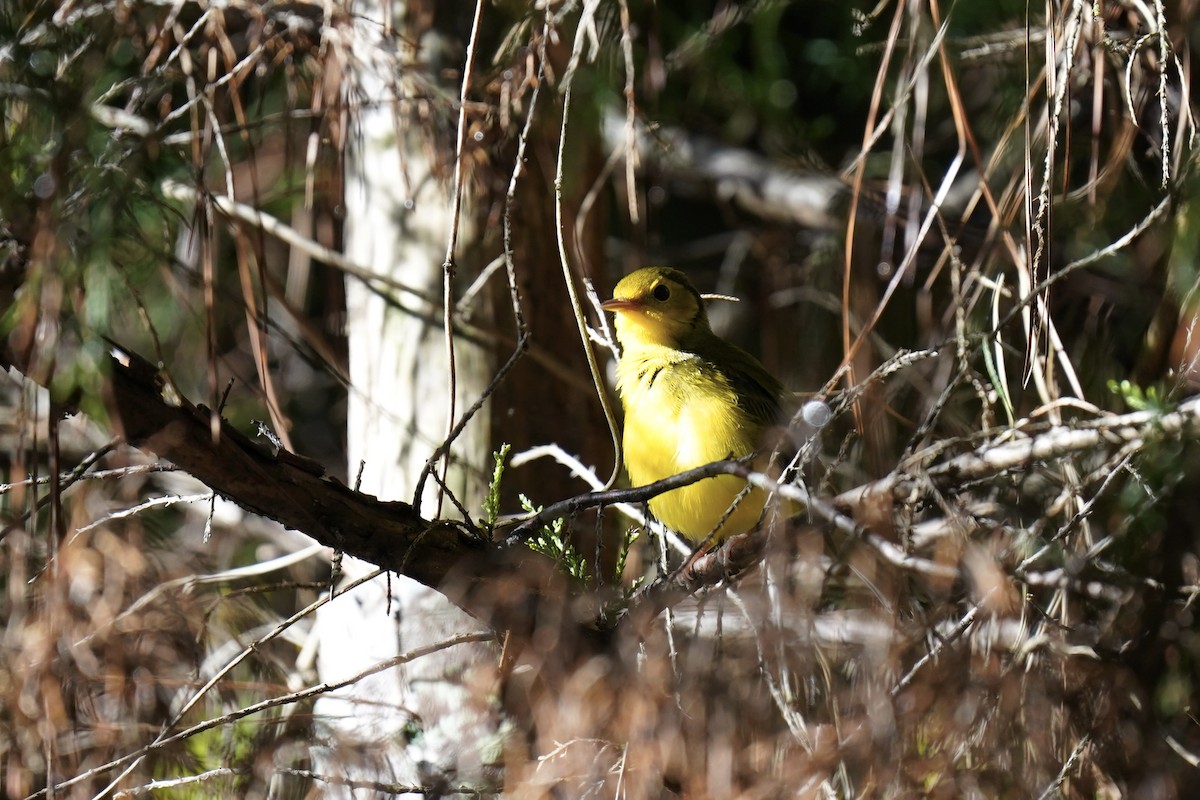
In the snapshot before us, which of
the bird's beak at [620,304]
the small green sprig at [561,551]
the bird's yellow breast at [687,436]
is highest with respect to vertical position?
the bird's beak at [620,304]

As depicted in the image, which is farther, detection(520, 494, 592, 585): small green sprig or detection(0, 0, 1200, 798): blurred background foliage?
detection(520, 494, 592, 585): small green sprig

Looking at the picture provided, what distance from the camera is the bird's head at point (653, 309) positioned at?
3.98 meters

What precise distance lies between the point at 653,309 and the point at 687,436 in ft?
1.80

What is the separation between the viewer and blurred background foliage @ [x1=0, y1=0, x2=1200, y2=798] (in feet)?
5.99

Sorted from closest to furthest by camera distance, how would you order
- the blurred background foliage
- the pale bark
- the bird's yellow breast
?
the blurred background foliage < the pale bark < the bird's yellow breast

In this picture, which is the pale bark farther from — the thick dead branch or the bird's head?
the thick dead branch

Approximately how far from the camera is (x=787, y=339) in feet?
18.7

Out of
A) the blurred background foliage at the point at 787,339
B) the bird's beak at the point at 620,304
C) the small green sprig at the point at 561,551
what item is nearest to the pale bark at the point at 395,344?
the blurred background foliage at the point at 787,339

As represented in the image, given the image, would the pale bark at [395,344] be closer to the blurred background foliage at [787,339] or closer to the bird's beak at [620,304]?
the blurred background foliage at [787,339]

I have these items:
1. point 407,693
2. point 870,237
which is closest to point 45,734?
point 407,693

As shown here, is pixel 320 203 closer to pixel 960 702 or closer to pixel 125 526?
pixel 125 526

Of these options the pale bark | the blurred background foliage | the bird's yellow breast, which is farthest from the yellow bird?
the pale bark

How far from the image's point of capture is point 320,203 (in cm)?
432

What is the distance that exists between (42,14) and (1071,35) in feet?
6.32
